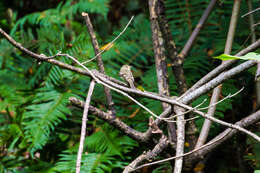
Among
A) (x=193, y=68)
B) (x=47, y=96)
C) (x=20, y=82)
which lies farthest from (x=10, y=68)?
(x=193, y=68)

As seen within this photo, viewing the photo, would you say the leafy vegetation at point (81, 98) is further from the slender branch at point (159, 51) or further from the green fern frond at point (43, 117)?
the slender branch at point (159, 51)

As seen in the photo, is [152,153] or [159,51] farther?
[159,51]

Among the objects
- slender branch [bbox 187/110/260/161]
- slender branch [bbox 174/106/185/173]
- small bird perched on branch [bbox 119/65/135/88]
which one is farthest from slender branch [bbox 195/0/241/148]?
small bird perched on branch [bbox 119/65/135/88]

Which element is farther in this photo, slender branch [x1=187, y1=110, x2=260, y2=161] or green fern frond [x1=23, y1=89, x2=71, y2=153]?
green fern frond [x1=23, y1=89, x2=71, y2=153]

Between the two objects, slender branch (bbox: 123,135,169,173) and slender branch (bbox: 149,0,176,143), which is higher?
slender branch (bbox: 149,0,176,143)

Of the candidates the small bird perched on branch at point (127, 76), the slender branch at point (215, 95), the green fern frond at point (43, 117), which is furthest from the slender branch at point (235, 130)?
the green fern frond at point (43, 117)

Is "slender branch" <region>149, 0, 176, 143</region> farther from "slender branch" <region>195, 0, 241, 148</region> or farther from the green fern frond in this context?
the green fern frond

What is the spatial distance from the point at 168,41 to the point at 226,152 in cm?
83

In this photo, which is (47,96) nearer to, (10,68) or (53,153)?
(53,153)

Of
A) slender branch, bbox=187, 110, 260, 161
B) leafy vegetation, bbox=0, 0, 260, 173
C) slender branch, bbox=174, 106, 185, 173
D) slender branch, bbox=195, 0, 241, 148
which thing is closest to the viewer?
slender branch, bbox=174, 106, 185, 173

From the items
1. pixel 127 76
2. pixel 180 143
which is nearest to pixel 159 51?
pixel 127 76

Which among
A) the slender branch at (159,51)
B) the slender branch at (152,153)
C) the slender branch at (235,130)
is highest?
the slender branch at (159,51)

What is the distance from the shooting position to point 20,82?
1896 millimetres

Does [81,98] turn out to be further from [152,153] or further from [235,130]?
[235,130]
